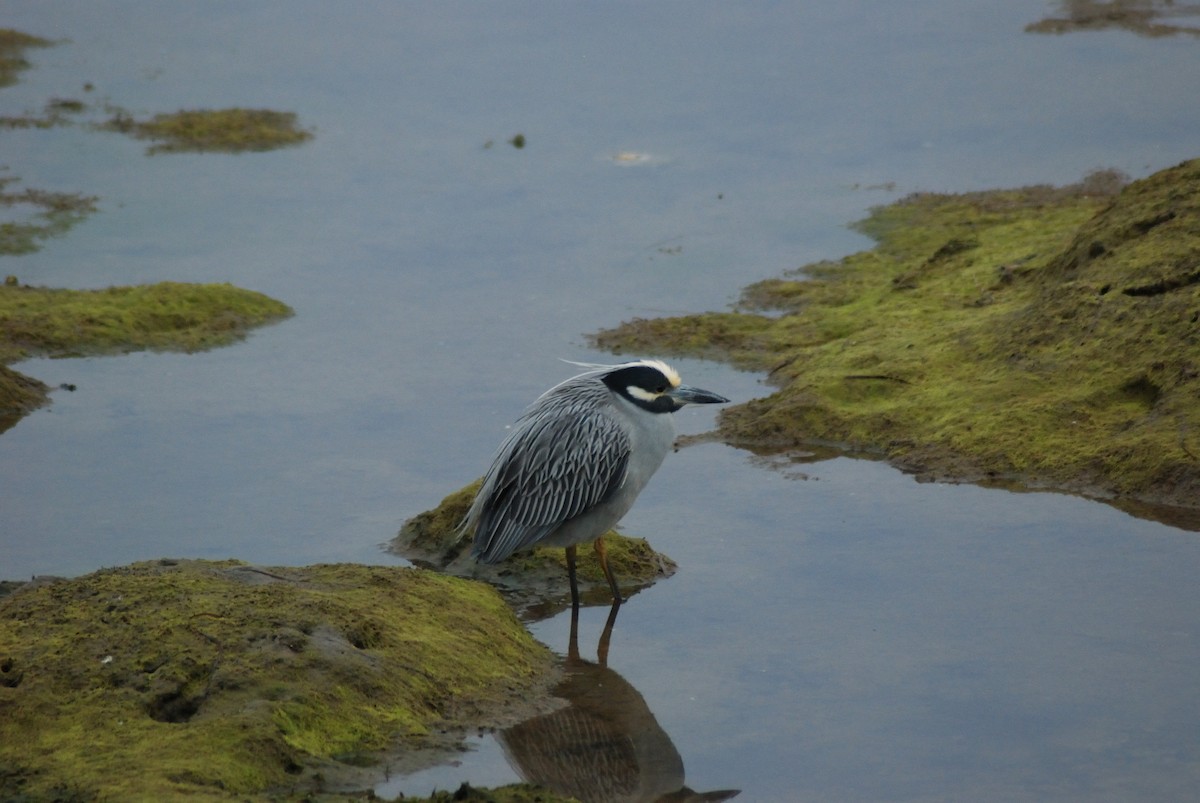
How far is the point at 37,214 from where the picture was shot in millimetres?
17031

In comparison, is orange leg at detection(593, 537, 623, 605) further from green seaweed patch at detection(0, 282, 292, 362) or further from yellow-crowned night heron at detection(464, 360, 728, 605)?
green seaweed patch at detection(0, 282, 292, 362)

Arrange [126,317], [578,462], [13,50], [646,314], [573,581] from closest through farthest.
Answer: [578,462]
[573,581]
[646,314]
[126,317]
[13,50]

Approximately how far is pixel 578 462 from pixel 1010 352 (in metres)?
3.94

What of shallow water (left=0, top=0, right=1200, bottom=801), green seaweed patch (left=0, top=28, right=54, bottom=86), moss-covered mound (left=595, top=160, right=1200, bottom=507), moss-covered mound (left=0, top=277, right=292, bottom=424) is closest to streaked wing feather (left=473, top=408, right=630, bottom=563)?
shallow water (left=0, top=0, right=1200, bottom=801)

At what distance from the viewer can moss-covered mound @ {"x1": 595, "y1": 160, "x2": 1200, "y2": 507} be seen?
398 inches

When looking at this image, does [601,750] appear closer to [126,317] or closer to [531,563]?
[531,563]

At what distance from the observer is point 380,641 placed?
295 inches

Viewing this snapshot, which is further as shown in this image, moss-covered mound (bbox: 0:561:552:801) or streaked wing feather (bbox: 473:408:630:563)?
streaked wing feather (bbox: 473:408:630:563)

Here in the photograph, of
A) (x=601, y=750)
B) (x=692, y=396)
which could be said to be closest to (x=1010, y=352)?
(x=692, y=396)

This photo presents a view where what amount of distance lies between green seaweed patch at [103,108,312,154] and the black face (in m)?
11.8

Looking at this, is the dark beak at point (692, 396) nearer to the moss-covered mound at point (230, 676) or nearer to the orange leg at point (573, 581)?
the orange leg at point (573, 581)

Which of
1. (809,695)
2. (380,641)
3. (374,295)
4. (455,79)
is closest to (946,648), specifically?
(809,695)

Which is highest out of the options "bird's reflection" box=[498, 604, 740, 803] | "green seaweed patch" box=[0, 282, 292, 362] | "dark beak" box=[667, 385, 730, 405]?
"dark beak" box=[667, 385, 730, 405]

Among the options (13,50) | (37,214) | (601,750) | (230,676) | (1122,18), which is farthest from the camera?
(13,50)
